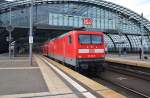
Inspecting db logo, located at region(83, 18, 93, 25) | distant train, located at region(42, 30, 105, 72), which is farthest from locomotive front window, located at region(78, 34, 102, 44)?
db logo, located at region(83, 18, 93, 25)

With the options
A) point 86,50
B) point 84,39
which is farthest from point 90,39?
point 86,50

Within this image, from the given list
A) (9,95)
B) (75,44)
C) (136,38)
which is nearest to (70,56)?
(75,44)

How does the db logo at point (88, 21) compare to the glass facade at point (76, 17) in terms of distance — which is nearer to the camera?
the glass facade at point (76, 17)

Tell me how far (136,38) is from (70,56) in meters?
70.6

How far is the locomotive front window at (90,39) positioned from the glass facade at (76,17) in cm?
5569

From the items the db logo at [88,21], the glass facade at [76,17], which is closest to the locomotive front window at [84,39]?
the glass facade at [76,17]

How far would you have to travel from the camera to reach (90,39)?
2084cm

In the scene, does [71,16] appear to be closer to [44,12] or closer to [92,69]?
[44,12]

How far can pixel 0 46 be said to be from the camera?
78188 mm

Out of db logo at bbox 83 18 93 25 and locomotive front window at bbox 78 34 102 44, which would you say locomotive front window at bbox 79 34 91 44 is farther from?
db logo at bbox 83 18 93 25

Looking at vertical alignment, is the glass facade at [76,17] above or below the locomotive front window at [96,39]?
above

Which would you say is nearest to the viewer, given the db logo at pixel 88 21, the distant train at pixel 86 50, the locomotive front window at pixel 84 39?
the distant train at pixel 86 50

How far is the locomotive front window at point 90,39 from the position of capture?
2053cm

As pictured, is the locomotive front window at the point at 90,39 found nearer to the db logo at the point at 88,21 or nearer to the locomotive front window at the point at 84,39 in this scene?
the locomotive front window at the point at 84,39
